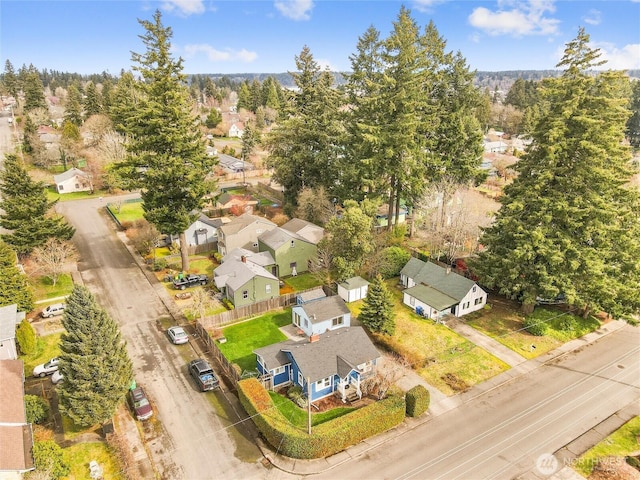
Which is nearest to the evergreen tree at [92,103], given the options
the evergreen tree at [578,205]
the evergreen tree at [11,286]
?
the evergreen tree at [11,286]

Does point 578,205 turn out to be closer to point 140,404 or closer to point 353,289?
point 353,289

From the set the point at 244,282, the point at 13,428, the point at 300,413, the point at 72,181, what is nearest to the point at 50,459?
the point at 13,428

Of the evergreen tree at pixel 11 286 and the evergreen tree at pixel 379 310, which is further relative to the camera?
the evergreen tree at pixel 379 310

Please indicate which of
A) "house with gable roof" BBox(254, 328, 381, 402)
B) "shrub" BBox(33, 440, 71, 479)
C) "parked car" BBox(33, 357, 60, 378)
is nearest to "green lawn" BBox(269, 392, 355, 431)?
"house with gable roof" BBox(254, 328, 381, 402)

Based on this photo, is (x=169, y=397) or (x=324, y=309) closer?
(x=169, y=397)

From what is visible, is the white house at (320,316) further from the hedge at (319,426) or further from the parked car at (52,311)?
the parked car at (52,311)

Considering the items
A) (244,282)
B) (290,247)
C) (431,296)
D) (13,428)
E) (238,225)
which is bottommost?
(13,428)

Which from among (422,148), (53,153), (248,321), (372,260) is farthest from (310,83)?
(53,153)
